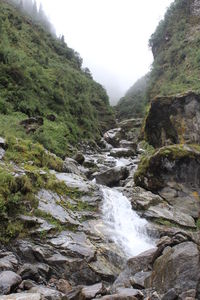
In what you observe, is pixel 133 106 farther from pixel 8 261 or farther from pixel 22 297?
pixel 22 297

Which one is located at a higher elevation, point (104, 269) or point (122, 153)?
point (122, 153)

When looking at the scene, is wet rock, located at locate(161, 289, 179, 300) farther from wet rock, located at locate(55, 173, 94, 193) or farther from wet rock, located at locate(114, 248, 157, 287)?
wet rock, located at locate(55, 173, 94, 193)

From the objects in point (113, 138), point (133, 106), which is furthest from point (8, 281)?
point (133, 106)

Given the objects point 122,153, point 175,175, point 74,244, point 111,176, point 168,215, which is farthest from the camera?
point 122,153

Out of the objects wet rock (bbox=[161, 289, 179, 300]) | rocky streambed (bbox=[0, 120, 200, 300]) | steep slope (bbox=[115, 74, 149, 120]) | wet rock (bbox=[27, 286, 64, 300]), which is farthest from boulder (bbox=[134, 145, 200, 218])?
steep slope (bbox=[115, 74, 149, 120])

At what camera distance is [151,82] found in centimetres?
5047

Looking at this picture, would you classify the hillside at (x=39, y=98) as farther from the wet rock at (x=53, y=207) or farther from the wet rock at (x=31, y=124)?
the wet rock at (x=53, y=207)

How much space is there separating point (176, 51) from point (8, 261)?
154 ft

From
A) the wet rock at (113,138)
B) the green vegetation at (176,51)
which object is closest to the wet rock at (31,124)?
the wet rock at (113,138)

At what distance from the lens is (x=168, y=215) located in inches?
551

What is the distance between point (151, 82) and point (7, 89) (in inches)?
1244

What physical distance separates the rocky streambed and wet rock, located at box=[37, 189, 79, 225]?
4 centimetres

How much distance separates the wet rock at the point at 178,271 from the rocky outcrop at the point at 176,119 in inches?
682

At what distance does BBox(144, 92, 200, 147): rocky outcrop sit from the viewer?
80.5ft
